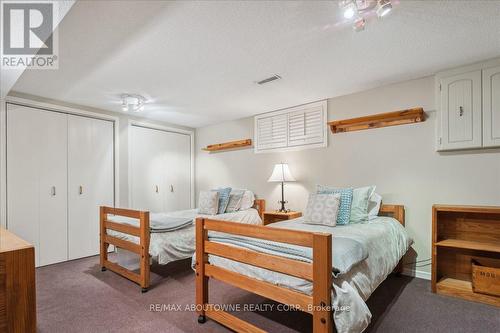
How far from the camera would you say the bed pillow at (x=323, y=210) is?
2611mm

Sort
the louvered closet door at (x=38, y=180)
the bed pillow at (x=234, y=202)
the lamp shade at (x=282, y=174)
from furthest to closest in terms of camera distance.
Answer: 1. the bed pillow at (x=234, y=202)
2. the lamp shade at (x=282, y=174)
3. the louvered closet door at (x=38, y=180)

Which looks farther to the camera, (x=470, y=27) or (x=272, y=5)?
(x=470, y=27)

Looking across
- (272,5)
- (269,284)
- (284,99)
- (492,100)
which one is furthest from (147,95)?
(492,100)

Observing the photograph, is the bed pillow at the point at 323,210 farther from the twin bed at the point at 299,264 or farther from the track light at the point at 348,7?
the track light at the point at 348,7

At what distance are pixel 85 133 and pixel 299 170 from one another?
3.17 meters

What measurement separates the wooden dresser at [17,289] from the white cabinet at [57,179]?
296 centimetres

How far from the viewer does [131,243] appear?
2771 mm

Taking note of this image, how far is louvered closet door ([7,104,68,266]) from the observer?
10.4 ft

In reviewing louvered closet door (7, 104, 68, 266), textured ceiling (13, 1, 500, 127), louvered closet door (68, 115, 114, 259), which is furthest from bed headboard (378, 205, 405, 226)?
louvered closet door (7, 104, 68, 266)

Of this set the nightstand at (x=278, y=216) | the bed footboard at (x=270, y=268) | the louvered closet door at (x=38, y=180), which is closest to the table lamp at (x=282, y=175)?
the nightstand at (x=278, y=216)

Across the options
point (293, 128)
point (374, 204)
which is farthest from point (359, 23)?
point (293, 128)

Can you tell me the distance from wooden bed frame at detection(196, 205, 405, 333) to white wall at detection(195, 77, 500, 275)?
2048 millimetres

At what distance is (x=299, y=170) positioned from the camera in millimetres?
3857

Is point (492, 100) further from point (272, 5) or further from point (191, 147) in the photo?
point (191, 147)
